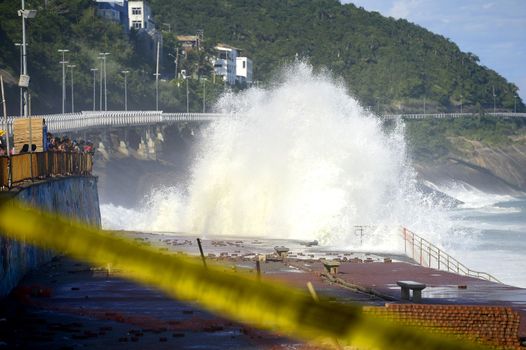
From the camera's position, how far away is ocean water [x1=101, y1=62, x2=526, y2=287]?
175 feet

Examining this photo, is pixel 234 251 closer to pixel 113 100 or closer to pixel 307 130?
pixel 307 130

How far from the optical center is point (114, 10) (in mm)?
164000

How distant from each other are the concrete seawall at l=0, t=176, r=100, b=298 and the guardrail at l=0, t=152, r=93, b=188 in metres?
0.26

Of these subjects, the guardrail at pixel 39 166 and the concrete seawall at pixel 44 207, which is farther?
the guardrail at pixel 39 166

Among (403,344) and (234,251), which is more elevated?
(403,344)

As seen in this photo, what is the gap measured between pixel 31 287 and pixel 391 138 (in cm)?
4302

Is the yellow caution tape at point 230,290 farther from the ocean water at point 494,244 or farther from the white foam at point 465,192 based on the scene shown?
the white foam at point 465,192

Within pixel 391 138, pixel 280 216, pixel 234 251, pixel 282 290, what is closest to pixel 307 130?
pixel 391 138

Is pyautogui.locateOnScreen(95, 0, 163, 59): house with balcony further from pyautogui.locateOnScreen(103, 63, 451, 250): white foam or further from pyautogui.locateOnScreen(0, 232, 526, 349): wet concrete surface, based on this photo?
pyautogui.locateOnScreen(0, 232, 526, 349): wet concrete surface

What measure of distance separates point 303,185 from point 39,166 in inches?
1184

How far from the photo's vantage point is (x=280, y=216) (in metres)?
54.7

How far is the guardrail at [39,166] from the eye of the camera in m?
20.8

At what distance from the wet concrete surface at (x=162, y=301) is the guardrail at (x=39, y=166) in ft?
6.63

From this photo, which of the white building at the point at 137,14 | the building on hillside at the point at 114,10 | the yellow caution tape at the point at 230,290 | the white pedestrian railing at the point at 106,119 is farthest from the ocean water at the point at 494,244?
the white building at the point at 137,14
